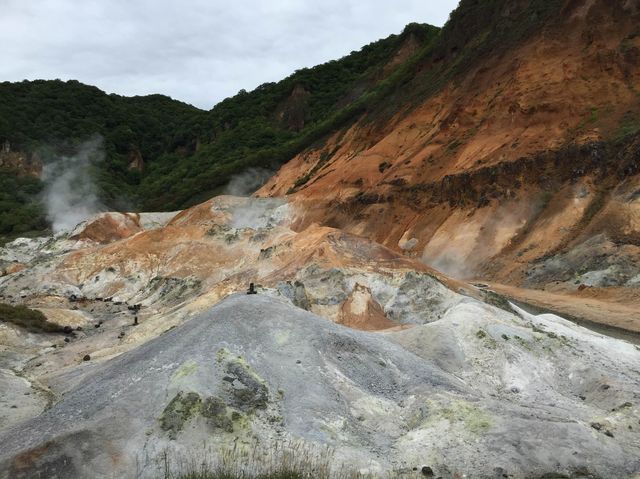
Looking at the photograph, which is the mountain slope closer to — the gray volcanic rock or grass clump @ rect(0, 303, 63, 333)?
the gray volcanic rock

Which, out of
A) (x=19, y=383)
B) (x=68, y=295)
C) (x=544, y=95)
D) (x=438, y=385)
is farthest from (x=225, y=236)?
(x=438, y=385)

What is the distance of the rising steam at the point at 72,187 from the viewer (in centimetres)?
7328

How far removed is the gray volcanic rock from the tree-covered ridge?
51.6 metres

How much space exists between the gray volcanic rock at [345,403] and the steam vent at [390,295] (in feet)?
0.13

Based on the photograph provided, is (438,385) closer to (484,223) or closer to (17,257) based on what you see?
(484,223)

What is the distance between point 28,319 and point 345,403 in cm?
1570

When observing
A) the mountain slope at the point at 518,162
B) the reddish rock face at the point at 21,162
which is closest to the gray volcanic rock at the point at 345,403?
the mountain slope at the point at 518,162

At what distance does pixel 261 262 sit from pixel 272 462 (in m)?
18.4

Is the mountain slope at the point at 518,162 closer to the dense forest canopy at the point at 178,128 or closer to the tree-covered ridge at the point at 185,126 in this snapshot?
the dense forest canopy at the point at 178,128

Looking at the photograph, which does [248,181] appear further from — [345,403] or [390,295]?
[345,403]

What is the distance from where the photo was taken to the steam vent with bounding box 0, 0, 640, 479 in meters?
8.66

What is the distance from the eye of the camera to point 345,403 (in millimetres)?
9914

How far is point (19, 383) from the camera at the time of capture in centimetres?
1400

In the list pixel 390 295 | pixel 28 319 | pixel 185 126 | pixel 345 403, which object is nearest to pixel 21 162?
pixel 185 126
